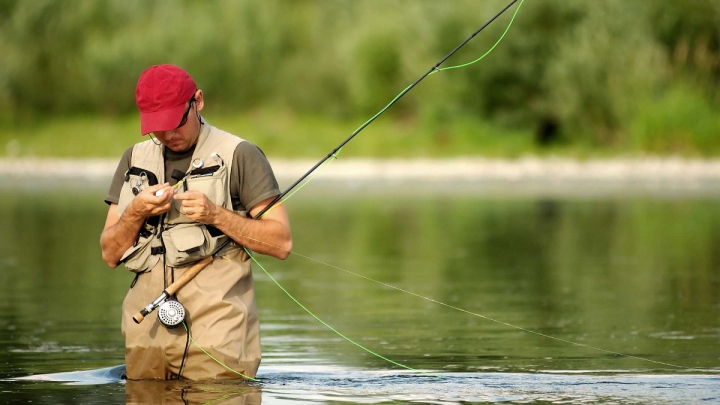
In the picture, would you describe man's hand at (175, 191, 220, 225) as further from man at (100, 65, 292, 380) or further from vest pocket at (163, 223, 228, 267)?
vest pocket at (163, 223, 228, 267)

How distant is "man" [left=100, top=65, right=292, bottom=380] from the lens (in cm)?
470

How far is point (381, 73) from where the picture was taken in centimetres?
3269

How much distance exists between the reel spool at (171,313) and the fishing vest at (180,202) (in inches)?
6.2

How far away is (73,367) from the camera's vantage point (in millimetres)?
6336

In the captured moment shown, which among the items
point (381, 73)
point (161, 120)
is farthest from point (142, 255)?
point (381, 73)

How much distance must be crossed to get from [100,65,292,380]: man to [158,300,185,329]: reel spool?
0.07 metres

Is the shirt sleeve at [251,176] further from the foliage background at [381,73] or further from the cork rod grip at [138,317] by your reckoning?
the foliage background at [381,73]

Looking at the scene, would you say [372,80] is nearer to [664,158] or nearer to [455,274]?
[664,158]

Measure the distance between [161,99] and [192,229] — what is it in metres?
0.49

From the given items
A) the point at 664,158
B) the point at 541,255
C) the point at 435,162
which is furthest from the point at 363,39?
the point at 541,255

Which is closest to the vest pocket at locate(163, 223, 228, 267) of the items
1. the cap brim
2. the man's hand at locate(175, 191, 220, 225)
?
the man's hand at locate(175, 191, 220, 225)

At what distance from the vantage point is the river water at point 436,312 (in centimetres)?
564

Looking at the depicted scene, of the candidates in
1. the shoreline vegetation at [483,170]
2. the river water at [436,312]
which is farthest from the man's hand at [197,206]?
the shoreline vegetation at [483,170]

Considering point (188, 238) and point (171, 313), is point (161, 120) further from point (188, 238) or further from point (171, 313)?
point (171, 313)
